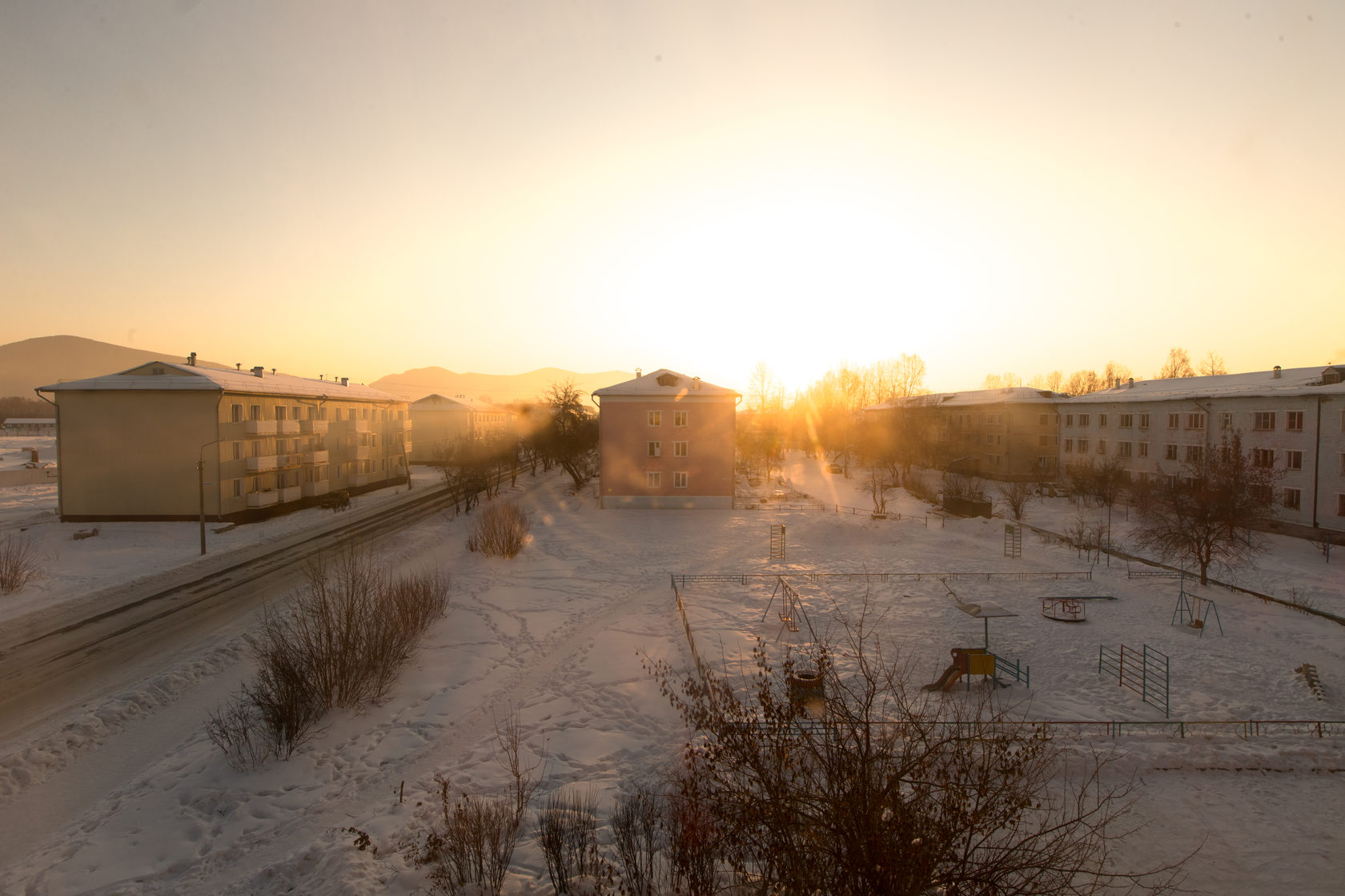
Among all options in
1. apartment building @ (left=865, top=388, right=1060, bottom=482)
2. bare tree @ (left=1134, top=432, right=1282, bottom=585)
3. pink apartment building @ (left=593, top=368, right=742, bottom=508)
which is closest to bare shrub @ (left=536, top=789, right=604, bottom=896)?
bare tree @ (left=1134, top=432, right=1282, bottom=585)

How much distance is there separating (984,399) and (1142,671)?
4746 cm

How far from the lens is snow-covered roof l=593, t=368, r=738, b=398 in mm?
37250

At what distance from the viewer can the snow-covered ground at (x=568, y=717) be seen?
821 centimetres

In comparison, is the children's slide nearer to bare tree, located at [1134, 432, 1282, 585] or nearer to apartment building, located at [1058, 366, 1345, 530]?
bare tree, located at [1134, 432, 1282, 585]

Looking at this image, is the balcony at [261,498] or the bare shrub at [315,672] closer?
the bare shrub at [315,672]

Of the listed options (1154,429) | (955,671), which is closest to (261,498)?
(955,671)

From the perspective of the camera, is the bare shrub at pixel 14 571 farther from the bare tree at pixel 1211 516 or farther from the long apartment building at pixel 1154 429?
the long apartment building at pixel 1154 429

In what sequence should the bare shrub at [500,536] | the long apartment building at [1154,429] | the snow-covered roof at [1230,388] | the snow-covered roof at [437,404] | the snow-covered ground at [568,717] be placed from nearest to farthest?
the snow-covered ground at [568,717] < the bare shrub at [500,536] < the long apartment building at [1154,429] < the snow-covered roof at [1230,388] < the snow-covered roof at [437,404]

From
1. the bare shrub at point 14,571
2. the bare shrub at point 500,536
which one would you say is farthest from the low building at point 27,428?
the bare shrub at point 500,536

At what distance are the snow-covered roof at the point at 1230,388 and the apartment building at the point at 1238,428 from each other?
0.21ft

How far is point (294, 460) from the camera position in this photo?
35844 millimetres

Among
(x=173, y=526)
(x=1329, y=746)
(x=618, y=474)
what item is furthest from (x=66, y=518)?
(x=1329, y=746)

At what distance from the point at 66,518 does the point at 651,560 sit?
28.6 meters

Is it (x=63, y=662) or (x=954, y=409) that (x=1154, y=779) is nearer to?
(x=63, y=662)
